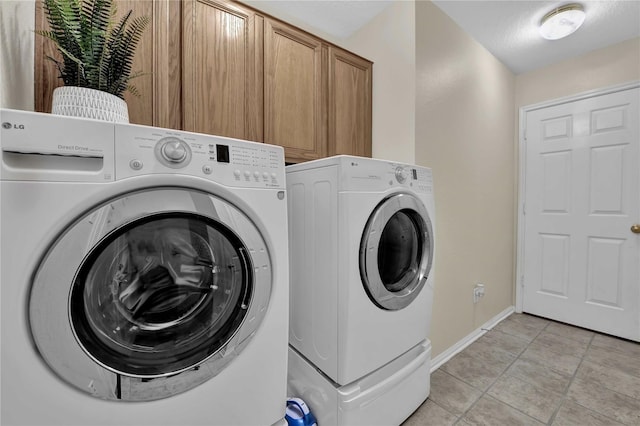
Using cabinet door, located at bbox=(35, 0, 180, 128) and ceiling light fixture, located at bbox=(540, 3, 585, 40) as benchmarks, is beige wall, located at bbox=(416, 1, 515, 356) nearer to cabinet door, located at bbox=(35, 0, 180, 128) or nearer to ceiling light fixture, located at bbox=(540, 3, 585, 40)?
ceiling light fixture, located at bbox=(540, 3, 585, 40)

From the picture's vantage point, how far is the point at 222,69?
53.7 inches

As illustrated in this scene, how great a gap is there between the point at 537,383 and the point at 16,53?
2857 millimetres

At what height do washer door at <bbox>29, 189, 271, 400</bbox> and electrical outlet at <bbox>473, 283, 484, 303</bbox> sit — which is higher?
washer door at <bbox>29, 189, 271, 400</bbox>

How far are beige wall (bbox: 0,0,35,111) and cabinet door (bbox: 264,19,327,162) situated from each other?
91 cm

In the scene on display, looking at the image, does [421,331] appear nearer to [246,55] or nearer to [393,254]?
[393,254]

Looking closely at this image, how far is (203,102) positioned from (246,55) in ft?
1.25

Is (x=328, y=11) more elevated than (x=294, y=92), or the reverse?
(x=328, y=11)

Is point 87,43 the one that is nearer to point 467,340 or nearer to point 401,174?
point 401,174

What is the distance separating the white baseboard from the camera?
181 centimetres

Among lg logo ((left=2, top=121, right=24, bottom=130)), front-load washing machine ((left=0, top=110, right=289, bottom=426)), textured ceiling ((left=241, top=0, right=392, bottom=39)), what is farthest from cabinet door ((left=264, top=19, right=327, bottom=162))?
lg logo ((left=2, top=121, right=24, bottom=130))

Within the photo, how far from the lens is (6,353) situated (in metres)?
0.53

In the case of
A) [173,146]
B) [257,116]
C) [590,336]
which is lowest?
[590,336]

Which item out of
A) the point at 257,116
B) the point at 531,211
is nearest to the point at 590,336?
the point at 531,211

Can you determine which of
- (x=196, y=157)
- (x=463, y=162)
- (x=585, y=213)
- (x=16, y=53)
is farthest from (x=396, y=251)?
(x=585, y=213)
